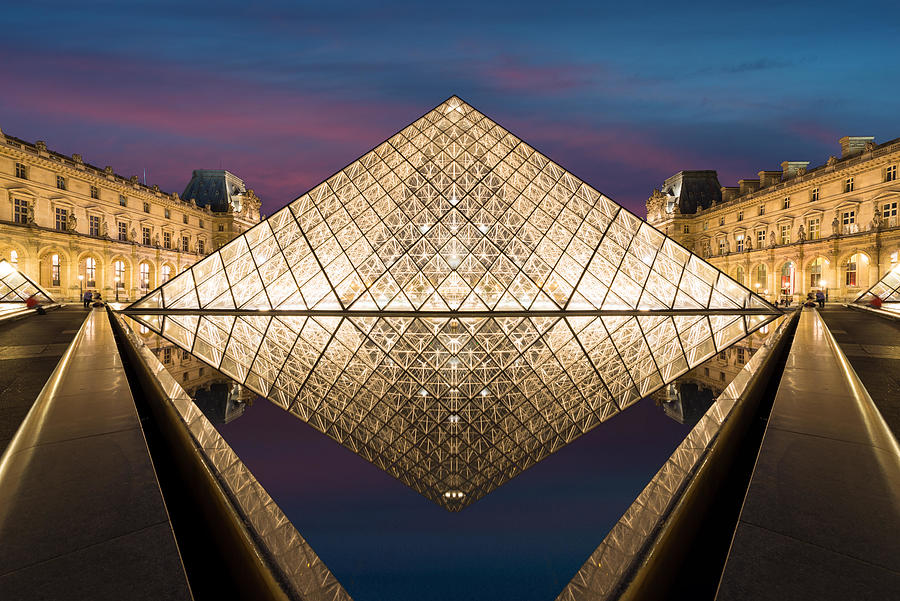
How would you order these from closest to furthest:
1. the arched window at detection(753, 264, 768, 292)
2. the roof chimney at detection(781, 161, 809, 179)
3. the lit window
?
1. the lit window
2. the arched window at detection(753, 264, 768, 292)
3. the roof chimney at detection(781, 161, 809, 179)

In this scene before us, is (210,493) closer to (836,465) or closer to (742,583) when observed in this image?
(742,583)

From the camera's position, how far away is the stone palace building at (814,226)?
1096 inches

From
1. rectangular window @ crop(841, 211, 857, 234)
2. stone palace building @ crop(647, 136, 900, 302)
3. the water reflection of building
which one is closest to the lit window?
the water reflection of building

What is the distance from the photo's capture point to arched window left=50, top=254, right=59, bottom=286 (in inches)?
1229

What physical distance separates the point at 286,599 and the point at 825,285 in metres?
40.4

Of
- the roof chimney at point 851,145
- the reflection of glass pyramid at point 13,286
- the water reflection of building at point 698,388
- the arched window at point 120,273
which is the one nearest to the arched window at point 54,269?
the arched window at point 120,273

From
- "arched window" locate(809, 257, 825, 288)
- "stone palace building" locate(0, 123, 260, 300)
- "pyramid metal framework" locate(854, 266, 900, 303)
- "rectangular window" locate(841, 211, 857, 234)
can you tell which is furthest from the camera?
"arched window" locate(809, 257, 825, 288)

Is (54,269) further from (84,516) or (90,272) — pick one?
(84,516)

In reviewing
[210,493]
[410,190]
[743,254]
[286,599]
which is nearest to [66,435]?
[210,493]

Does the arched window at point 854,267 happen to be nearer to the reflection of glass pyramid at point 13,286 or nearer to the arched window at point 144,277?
the reflection of glass pyramid at point 13,286

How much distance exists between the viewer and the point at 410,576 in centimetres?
193

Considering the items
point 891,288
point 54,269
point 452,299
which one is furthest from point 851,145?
point 54,269

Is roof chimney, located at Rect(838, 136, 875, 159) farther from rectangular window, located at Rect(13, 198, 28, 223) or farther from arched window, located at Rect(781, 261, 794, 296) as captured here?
rectangular window, located at Rect(13, 198, 28, 223)

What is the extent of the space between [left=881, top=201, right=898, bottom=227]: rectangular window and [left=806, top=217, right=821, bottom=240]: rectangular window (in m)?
4.95
